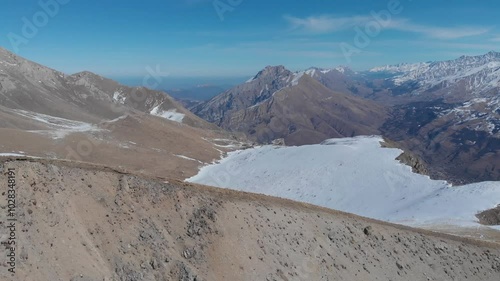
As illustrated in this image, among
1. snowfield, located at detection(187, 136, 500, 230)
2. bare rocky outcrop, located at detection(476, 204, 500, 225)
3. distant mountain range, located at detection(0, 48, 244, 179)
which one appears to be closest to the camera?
bare rocky outcrop, located at detection(476, 204, 500, 225)

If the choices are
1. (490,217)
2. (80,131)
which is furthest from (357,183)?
(80,131)

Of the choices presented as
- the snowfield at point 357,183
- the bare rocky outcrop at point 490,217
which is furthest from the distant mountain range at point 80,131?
the bare rocky outcrop at point 490,217

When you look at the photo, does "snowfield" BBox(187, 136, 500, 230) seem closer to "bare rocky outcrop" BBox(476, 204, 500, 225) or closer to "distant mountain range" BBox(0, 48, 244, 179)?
"bare rocky outcrop" BBox(476, 204, 500, 225)

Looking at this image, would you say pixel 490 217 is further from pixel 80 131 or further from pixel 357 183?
pixel 80 131

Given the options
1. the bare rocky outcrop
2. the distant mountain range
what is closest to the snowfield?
the bare rocky outcrop

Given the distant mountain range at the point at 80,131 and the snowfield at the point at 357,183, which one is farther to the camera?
the distant mountain range at the point at 80,131

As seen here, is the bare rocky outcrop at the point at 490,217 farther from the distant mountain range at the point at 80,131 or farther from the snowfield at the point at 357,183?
the distant mountain range at the point at 80,131

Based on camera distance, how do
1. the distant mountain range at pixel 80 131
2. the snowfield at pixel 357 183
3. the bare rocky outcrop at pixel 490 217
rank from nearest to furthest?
the bare rocky outcrop at pixel 490 217, the snowfield at pixel 357 183, the distant mountain range at pixel 80 131

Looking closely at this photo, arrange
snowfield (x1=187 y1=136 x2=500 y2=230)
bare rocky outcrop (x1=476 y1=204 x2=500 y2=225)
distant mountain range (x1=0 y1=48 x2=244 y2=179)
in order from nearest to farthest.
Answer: bare rocky outcrop (x1=476 y1=204 x2=500 y2=225) < snowfield (x1=187 y1=136 x2=500 y2=230) < distant mountain range (x1=0 y1=48 x2=244 y2=179)

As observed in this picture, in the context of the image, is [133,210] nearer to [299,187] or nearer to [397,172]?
[299,187]

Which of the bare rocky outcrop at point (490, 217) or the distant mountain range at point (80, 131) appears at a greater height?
the distant mountain range at point (80, 131)
